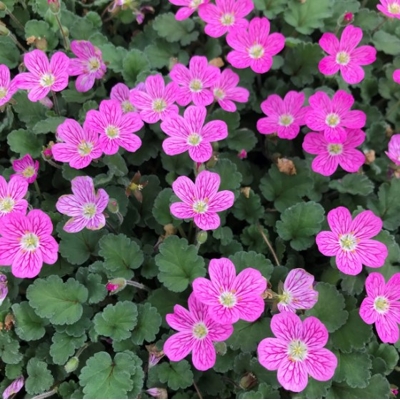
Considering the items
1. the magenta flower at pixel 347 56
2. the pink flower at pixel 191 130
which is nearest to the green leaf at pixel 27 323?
the pink flower at pixel 191 130

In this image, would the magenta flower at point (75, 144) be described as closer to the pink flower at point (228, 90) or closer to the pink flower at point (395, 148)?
the pink flower at point (228, 90)

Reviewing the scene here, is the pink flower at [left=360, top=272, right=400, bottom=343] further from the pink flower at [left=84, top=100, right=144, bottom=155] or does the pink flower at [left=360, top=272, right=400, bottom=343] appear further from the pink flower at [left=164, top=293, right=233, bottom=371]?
the pink flower at [left=84, top=100, right=144, bottom=155]

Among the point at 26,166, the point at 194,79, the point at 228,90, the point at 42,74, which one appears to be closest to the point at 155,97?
the point at 194,79

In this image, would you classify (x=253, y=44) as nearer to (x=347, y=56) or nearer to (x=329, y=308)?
(x=347, y=56)

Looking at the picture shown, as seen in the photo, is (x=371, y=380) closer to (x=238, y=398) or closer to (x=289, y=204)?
(x=238, y=398)

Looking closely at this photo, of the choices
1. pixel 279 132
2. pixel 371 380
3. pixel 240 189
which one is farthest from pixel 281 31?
pixel 371 380

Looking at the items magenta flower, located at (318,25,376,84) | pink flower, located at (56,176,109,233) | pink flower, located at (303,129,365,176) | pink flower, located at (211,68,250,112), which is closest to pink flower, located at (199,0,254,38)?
pink flower, located at (211,68,250,112)
